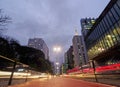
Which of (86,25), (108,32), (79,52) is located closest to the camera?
(108,32)

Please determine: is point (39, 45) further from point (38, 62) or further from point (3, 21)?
point (3, 21)

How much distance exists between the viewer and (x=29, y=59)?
67.4 meters

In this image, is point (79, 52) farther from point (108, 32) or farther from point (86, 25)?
point (108, 32)

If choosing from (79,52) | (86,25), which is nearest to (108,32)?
(86,25)

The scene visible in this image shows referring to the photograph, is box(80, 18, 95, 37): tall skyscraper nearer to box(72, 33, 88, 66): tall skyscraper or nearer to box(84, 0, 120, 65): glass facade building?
box(72, 33, 88, 66): tall skyscraper

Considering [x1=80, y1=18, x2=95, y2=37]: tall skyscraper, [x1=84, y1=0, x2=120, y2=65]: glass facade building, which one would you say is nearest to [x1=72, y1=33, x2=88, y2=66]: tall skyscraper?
[x1=80, y1=18, x2=95, y2=37]: tall skyscraper

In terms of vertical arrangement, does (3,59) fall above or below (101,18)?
below

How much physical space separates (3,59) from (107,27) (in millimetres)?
28510

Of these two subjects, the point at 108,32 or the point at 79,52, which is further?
the point at 79,52

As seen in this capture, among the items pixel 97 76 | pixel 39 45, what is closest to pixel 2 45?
pixel 97 76

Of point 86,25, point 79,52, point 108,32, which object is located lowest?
point 108,32

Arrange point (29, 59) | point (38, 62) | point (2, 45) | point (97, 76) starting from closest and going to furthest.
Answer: point (97, 76), point (2, 45), point (29, 59), point (38, 62)

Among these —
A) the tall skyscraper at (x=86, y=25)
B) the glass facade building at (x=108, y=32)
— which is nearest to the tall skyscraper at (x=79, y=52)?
the tall skyscraper at (x=86, y=25)

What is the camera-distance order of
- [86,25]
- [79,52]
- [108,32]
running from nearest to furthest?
[108,32], [86,25], [79,52]
